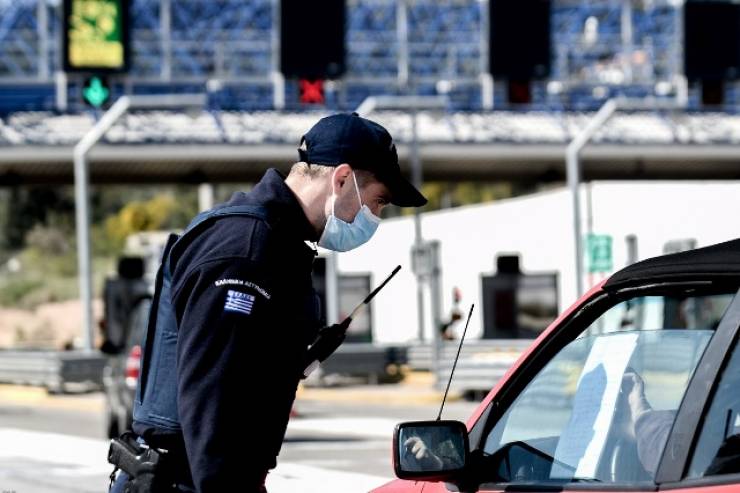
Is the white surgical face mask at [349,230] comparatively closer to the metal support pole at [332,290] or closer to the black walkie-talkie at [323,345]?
the black walkie-talkie at [323,345]

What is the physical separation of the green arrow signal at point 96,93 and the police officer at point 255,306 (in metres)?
26.9

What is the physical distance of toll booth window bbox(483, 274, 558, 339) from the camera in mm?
38000

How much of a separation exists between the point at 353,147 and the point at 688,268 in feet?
2.58

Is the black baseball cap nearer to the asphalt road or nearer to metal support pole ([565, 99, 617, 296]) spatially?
the asphalt road

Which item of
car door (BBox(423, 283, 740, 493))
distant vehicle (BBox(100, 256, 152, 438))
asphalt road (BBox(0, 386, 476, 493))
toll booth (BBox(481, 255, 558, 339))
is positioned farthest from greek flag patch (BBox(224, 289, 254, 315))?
toll booth (BBox(481, 255, 558, 339))

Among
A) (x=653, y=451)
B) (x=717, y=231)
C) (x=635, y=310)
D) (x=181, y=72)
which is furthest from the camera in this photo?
(x=181, y=72)

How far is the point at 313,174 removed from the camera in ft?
14.0

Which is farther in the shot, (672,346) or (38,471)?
(38,471)

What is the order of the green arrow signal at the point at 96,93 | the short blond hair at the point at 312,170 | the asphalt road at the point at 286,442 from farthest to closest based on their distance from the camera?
the green arrow signal at the point at 96,93
the asphalt road at the point at 286,442
the short blond hair at the point at 312,170

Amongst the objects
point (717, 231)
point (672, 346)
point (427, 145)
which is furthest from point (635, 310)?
point (427, 145)

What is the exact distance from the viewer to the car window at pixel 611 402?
4.13 m

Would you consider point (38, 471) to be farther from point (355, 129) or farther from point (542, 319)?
point (542, 319)

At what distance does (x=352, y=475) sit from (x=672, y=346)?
11.0m

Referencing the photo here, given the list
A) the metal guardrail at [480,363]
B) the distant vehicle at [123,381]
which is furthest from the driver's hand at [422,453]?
the metal guardrail at [480,363]
